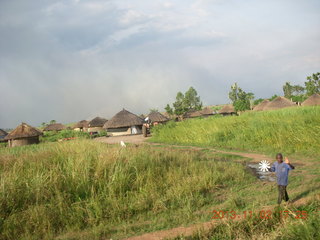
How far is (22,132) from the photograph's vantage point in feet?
91.1

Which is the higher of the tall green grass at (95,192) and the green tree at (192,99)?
the green tree at (192,99)

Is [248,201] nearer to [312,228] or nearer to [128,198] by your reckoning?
[312,228]

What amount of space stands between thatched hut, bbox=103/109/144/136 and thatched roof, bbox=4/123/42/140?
27.0ft

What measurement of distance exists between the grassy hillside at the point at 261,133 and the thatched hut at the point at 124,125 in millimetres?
12999

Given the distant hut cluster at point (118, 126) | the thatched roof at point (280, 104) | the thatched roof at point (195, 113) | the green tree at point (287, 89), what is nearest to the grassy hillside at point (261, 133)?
the distant hut cluster at point (118, 126)

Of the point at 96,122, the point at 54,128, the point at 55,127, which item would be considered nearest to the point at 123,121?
the point at 96,122

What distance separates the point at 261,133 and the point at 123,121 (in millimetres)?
20903

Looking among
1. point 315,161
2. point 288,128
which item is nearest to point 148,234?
point 315,161

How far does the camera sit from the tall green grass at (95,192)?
4.36m

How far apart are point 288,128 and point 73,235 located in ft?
34.1

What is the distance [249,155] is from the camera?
10.2m

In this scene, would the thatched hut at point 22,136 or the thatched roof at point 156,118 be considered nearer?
the thatched hut at point 22,136
